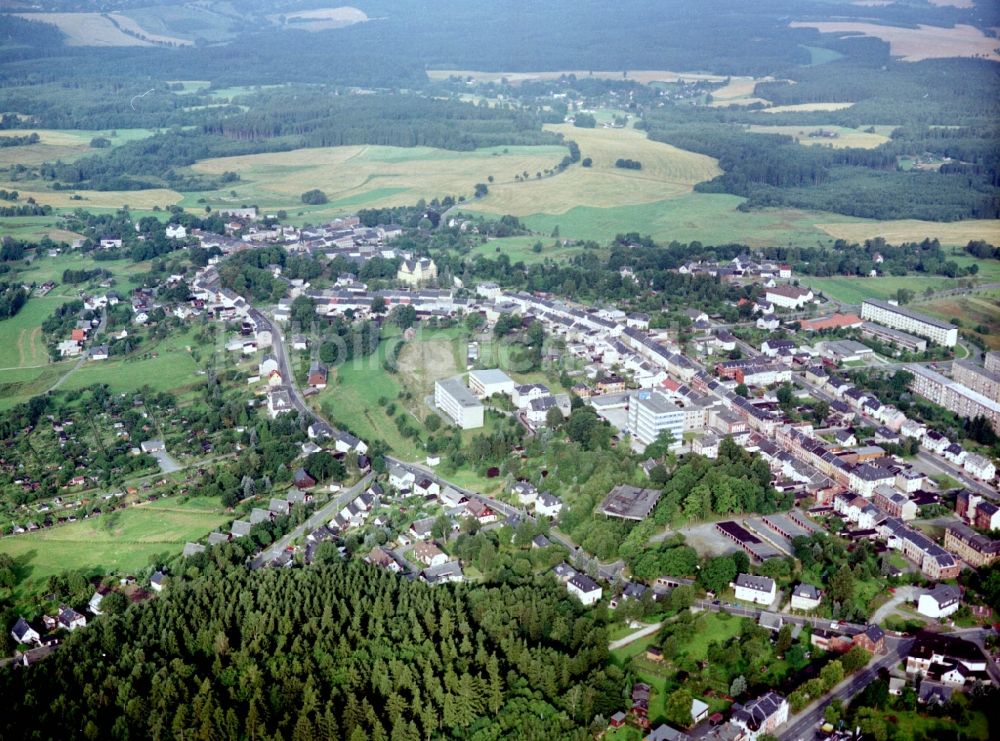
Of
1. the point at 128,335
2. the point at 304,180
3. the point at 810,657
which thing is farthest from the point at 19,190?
the point at 810,657

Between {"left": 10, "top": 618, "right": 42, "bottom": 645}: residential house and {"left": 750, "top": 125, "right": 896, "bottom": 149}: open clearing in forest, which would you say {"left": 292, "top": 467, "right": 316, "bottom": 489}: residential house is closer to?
{"left": 10, "top": 618, "right": 42, "bottom": 645}: residential house

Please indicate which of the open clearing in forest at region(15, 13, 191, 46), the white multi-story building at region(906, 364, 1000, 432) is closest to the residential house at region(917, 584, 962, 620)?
the white multi-story building at region(906, 364, 1000, 432)

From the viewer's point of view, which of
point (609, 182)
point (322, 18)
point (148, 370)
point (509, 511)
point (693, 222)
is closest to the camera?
point (509, 511)

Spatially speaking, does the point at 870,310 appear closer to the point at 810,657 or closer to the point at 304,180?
the point at 810,657

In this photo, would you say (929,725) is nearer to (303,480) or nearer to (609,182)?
(303,480)

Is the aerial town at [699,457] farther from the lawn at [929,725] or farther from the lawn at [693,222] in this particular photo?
the lawn at [693,222]

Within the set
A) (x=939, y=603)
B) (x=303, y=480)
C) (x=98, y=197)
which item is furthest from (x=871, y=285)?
(x=98, y=197)

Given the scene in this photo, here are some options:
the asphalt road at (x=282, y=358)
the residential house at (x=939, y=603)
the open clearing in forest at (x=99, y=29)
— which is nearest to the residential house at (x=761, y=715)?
the residential house at (x=939, y=603)
